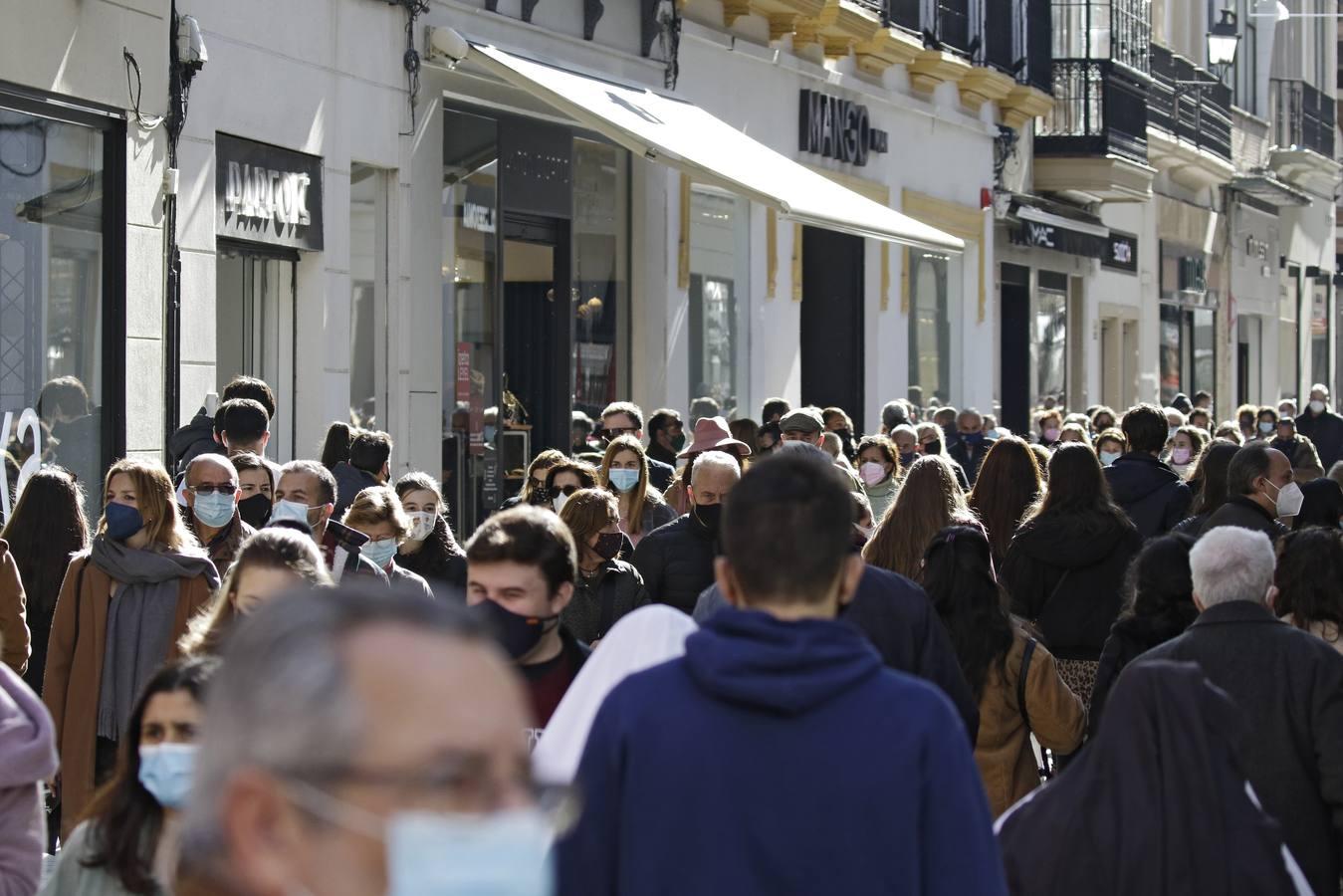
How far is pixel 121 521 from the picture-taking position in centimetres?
707

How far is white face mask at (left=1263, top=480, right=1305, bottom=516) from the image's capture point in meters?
10.2

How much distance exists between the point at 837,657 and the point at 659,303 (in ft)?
50.0

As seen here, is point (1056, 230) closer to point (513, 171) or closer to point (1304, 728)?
point (513, 171)

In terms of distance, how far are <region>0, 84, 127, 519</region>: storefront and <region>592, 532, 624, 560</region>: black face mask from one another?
3894mm

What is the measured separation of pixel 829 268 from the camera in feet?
75.9

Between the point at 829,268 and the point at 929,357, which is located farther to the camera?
the point at 929,357

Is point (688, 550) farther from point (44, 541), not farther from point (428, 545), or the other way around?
point (44, 541)

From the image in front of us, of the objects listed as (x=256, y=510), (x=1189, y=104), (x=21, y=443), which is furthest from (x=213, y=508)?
(x=1189, y=104)

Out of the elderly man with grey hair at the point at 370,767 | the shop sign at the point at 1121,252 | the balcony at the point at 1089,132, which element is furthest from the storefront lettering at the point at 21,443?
the shop sign at the point at 1121,252

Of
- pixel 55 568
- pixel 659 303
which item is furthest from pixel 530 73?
pixel 55 568

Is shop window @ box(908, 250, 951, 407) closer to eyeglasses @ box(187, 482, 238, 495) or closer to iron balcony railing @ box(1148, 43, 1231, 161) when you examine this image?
iron balcony railing @ box(1148, 43, 1231, 161)

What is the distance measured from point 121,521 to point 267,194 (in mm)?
6013

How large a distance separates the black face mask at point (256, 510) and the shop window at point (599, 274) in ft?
27.6

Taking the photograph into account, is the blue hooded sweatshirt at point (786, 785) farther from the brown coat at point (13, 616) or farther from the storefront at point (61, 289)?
the storefront at point (61, 289)
